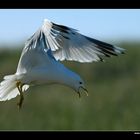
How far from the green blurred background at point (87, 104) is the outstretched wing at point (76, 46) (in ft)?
7.23

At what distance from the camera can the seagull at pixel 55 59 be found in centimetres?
342

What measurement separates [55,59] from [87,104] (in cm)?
369

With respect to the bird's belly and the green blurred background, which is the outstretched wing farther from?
the green blurred background

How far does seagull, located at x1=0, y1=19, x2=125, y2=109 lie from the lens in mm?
3415

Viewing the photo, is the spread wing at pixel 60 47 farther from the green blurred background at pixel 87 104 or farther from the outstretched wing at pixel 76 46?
the green blurred background at pixel 87 104
